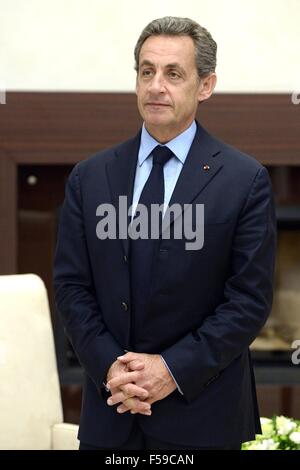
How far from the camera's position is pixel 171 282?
1.61 m

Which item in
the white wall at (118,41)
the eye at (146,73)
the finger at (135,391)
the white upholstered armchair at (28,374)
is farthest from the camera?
the white wall at (118,41)

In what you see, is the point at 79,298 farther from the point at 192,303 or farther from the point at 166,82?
the point at 166,82

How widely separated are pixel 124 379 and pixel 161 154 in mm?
417

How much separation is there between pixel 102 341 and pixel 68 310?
10 centimetres

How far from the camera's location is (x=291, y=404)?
3621 mm

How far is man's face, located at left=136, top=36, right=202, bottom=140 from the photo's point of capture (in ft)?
5.42

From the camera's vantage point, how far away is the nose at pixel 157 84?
1.64 m

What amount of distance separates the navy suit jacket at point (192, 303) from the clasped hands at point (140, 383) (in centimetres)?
2

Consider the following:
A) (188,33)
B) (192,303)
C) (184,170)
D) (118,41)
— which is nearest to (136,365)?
(192,303)

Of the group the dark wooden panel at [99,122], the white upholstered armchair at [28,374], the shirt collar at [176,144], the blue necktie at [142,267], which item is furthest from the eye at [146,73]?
the dark wooden panel at [99,122]

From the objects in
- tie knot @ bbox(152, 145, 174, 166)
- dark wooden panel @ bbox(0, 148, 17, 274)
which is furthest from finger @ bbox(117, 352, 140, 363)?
dark wooden panel @ bbox(0, 148, 17, 274)

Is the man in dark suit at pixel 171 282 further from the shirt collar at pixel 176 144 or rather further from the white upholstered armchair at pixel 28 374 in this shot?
the white upholstered armchair at pixel 28 374
